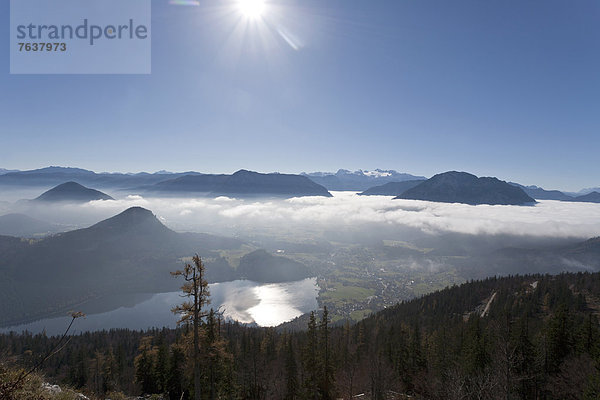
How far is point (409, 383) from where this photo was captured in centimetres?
5238

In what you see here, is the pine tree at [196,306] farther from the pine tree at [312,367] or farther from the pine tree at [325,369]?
the pine tree at [325,369]

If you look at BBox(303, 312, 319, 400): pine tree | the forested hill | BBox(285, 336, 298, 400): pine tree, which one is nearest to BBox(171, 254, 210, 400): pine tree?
the forested hill

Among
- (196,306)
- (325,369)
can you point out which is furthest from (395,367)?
(196,306)

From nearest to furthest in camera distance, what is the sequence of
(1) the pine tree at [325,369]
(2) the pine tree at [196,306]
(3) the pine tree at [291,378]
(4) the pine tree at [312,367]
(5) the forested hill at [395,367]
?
(2) the pine tree at [196,306]
(5) the forested hill at [395,367]
(4) the pine tree at [312,367]
(1) the pine tree at [325,369]
(3) the pine tree at [291,378]

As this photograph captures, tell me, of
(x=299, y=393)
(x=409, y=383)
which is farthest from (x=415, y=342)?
(x=299, y=393)

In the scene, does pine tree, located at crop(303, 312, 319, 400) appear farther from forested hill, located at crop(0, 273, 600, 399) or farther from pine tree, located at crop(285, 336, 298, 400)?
pine tree, located at crop(285, 336, 298, 400)

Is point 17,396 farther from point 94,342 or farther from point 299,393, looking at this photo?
point 94,342

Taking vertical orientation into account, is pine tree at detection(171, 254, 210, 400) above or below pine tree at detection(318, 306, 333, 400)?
above

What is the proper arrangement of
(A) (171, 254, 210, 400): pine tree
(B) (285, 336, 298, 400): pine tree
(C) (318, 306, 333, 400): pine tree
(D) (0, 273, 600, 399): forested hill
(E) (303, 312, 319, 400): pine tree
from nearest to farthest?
(A) (171, 254, 210, 400): pine tree < (D) (0, 273, 600, 399): forested hill < (E) (303, 312, 319, 400): pine tree < (C) (318, 306, 333, 400): pine tree < (B) (285, 336, 298, 400): pine tree

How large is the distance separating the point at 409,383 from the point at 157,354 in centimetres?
4667

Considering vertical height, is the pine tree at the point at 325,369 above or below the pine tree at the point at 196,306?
below

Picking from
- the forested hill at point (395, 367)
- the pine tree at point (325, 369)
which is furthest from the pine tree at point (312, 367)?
the pine tree at point (325, 369)

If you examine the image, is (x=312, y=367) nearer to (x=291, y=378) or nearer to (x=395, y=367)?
(x=291, y=378)

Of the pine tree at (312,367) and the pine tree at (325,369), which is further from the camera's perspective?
the pine tree at (325,369)
